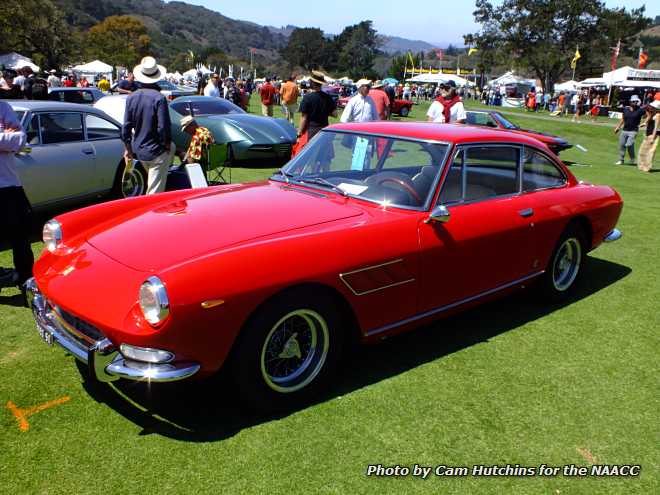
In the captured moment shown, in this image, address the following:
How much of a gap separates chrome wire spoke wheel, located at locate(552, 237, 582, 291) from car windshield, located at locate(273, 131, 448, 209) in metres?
1.69

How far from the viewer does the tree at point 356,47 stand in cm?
14090

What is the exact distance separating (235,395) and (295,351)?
1.33 ft

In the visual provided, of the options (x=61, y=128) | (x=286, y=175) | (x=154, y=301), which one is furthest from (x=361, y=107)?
(x=154, y=301)

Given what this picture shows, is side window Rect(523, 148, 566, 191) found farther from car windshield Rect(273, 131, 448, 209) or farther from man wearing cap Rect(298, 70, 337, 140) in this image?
man wearing cap Rect(298, 70, 337, 140)

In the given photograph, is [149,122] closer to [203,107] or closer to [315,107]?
[315,107]

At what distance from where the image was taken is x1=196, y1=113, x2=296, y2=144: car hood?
36.5 ft

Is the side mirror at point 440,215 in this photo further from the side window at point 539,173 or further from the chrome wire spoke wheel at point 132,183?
the chrome wire spoke wheel at point 132,183

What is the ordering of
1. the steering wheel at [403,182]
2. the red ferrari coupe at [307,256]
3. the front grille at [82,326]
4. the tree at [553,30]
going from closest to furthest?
the red ferrari coupe at [307,256] → the front grille at [82,326] → the steering wheel at [403,182] → the tree at [553,30]

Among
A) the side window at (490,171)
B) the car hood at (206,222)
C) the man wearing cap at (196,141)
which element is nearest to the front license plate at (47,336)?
the car hood at (206,222)

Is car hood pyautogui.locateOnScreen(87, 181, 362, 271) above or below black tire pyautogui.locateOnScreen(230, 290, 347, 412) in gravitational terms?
above

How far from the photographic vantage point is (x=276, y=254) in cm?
286

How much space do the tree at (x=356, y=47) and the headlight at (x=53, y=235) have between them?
137 metres

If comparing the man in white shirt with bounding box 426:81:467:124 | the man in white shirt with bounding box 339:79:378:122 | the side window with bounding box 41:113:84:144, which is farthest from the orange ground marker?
the man in white shirt with bounding box 426:81:467:124

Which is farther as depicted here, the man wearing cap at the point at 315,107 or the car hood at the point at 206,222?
the man wearing cap at the point at 315,107
